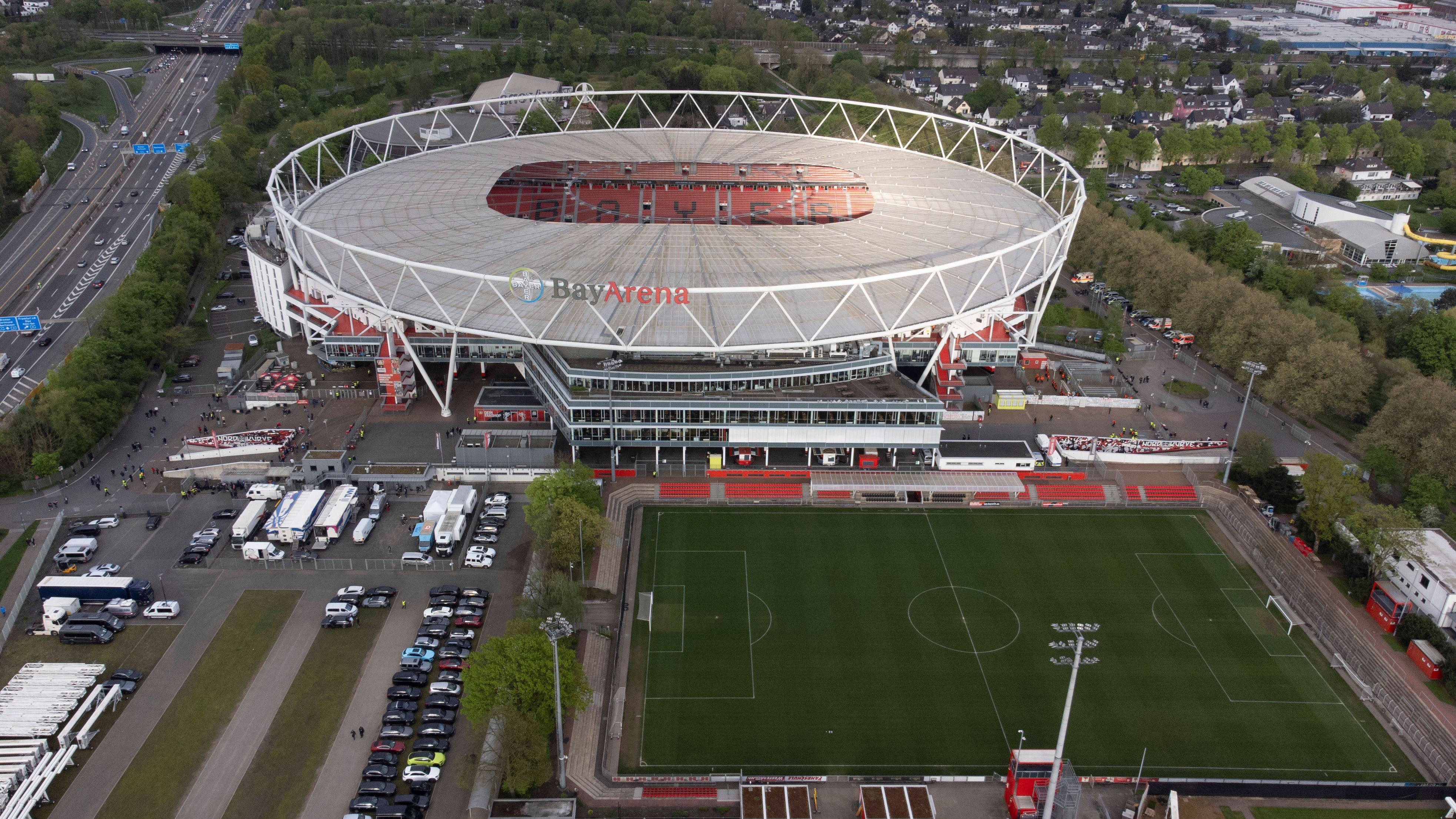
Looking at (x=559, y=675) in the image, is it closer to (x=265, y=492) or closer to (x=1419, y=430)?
(x=265, y=492)

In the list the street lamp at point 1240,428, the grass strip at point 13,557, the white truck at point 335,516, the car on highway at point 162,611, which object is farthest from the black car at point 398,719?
the street lamp at point 1240,428

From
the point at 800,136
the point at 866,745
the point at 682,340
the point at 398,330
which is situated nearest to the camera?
the point at 866,745

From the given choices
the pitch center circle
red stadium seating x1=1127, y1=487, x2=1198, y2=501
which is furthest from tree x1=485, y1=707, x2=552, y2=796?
red stadium seating x1=1127, y1=487, x2=1198, y2=501

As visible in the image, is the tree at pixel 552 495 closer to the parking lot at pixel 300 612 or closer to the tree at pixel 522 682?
the parking lot at pixel 300 612

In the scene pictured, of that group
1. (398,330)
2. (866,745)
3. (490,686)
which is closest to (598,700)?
(490,686)

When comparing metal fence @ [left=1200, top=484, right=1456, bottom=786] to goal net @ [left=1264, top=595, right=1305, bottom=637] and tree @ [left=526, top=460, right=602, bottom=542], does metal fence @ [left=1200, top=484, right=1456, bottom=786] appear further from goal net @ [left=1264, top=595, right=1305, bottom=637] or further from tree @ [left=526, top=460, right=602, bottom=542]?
tree @ [left=526, top=460, right=602, bottom=542]

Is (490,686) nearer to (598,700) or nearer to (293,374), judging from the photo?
(598,700)
